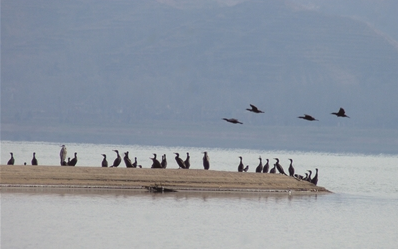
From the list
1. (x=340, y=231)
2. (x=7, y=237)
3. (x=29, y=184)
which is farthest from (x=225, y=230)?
(x=29, y=184)

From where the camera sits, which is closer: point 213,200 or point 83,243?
point 83,243

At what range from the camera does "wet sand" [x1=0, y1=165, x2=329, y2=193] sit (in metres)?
48.2

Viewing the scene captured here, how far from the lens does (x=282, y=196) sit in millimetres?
53062

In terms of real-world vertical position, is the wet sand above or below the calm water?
above

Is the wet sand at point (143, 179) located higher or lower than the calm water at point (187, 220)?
higher

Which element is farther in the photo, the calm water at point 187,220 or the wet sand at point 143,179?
the wet sand at point 143,179

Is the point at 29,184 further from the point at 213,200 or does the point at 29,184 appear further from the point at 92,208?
the point at 213,200

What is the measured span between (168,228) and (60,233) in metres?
4.78

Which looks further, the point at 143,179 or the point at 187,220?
the point at 143,179

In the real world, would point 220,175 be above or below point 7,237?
above

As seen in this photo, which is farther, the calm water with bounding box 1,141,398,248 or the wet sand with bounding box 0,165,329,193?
the wet sand with bounding box 0,165,329,193

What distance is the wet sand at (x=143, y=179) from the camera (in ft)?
158

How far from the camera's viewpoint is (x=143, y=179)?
51000mm

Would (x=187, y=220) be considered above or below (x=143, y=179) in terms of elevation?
below
